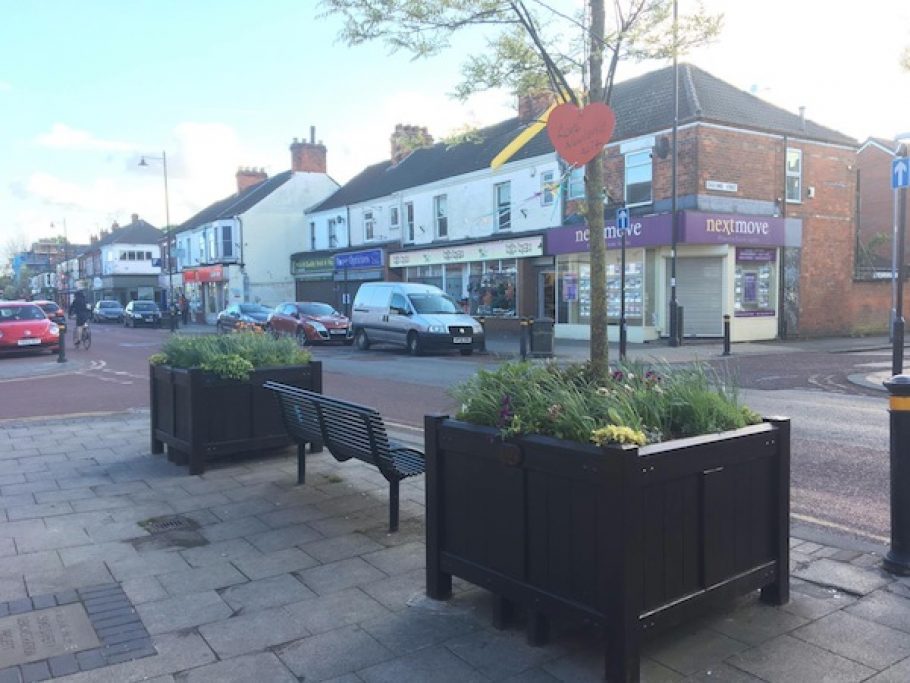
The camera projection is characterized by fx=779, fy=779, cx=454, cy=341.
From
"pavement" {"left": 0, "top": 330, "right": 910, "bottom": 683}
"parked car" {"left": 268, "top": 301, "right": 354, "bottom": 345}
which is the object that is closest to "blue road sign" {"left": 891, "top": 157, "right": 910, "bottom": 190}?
"pavement" {"left": 0, "top": 330, "right": 910, "bottom": 683}

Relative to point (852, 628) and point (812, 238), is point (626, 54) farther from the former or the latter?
point (812, 238)

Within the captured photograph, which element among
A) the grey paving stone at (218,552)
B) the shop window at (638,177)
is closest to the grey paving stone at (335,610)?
the grey paving stone at (218,552)

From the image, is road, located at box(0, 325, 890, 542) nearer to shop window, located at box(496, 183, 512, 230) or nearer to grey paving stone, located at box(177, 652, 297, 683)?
grey paving stone, located at box(177, 652, 297, 683)

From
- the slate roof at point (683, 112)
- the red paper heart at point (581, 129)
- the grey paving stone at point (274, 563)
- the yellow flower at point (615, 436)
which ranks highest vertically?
the slate roof at point (683, 112)

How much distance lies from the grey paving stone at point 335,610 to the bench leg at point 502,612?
57cm

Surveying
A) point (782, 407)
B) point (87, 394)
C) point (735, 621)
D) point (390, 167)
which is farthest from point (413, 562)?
point (390, 167)

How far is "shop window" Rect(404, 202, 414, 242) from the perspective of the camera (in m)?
34.6

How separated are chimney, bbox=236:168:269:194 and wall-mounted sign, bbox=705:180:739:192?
37.4 meters

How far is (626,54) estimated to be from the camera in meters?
5.02

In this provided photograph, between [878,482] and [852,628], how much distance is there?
3394 millimetres

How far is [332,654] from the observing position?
11.2ft

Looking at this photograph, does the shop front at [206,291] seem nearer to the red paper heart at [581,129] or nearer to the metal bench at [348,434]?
the metal bench at [348,434]

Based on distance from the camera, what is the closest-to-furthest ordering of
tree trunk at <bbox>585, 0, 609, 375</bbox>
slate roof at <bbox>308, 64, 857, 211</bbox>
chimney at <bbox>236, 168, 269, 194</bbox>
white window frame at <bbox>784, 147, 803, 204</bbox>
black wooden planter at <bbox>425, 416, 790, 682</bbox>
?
black wooden planter at <bbox>425, 416, 790, 682</bbox> → tree trunk at <bbox>585, 0, 609, 375</bbox> → slate roof at <bbox>308, 64, 857, 211</bbox> → white window frame at <bbox>784, 147, 803, 204</bbox> → chimney at <bbox>236, 168, 269, 194</bbox>

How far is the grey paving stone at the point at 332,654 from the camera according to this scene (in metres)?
3.26
